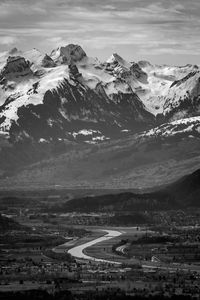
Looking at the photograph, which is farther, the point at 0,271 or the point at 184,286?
the point at 0,271

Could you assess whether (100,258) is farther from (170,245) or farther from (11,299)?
(11,299)

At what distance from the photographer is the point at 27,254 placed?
7328 inches

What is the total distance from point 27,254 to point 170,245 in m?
22.8

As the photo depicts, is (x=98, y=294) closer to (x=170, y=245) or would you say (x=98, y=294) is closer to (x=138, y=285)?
(x=138, y=285)

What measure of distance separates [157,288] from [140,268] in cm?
2029

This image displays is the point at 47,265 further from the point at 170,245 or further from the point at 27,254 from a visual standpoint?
the point at 170,245

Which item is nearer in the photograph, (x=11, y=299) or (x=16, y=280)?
(x=11, y=299)

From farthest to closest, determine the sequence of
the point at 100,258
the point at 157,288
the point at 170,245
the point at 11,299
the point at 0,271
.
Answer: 1. the point at 170,245
2. the point at 100,258
3. the point at 0,271
4. the point at 157,288
5. the point at 11,299

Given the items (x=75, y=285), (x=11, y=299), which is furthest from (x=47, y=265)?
(x=11, y=299)

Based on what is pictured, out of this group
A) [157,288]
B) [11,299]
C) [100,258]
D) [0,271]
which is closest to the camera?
[11,299]

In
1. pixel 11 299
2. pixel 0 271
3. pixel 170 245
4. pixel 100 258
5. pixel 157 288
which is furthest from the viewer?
pixel 170 245

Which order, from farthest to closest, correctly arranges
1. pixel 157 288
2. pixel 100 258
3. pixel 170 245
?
pixel 170 245 → pixel 100 258 → pixel 157 288

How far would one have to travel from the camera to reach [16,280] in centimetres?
15212

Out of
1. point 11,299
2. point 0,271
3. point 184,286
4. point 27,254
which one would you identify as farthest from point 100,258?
point 11,299
